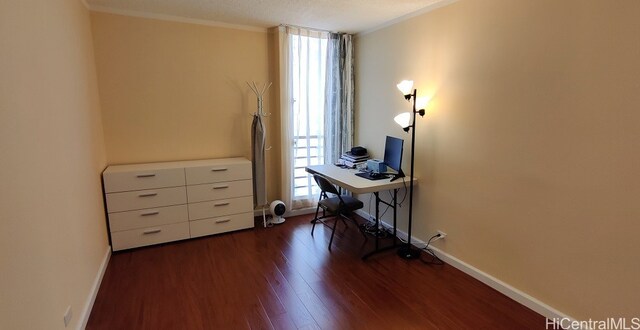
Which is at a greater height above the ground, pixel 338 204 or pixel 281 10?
pixel 281 10

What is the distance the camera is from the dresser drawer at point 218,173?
10.7 feet

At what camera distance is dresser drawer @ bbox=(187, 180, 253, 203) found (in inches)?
130

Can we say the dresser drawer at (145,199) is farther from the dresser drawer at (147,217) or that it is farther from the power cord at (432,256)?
the power cord at (432,256)

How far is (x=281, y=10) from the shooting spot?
3.05m

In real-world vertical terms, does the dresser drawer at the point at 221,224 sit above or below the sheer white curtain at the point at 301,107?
below

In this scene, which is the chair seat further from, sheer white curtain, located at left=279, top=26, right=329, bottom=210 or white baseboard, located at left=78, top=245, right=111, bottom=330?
white baseboard, located at left=78, top=245, right=111, bottom=330

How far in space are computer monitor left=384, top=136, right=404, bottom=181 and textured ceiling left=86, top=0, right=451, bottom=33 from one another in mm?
1245

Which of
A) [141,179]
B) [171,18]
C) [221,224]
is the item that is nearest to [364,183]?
[221,224]

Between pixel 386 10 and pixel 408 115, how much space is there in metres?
1.06

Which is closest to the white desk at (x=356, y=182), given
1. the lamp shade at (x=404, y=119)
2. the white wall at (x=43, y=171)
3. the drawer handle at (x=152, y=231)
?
the lamp shade at (x=404, y=119)

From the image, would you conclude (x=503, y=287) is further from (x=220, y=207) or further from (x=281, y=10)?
(x=281, y=10)

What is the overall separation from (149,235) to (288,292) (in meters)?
1.69

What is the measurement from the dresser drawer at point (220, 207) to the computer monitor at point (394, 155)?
64.7 inches

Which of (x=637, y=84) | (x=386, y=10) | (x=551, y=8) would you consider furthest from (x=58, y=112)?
(x=637, y=84)
